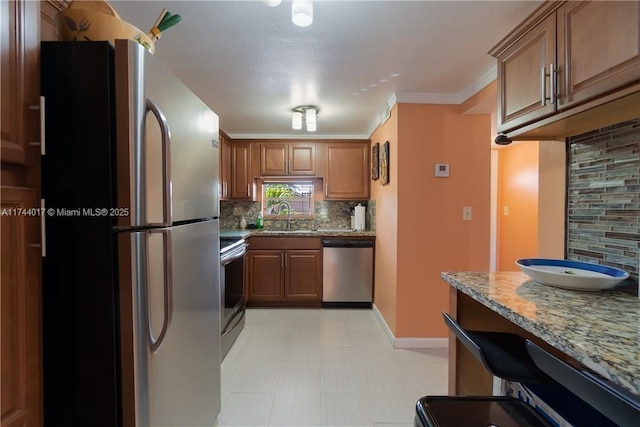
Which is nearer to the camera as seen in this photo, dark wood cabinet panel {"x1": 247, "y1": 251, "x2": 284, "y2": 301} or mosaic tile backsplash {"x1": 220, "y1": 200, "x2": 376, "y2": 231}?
dark wood cabinet panel {"x1": 247, "y1": 251, "x2": 284, "y2": 301}

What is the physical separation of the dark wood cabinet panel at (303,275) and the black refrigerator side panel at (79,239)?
2.69 meters

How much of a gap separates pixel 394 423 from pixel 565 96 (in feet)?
5.98

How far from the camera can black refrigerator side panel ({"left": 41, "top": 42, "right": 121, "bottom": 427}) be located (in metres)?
0.84

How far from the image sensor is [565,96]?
1078mm

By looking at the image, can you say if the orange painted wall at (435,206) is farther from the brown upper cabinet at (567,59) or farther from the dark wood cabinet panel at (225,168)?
the dark wood cabinet panel at (225,168)

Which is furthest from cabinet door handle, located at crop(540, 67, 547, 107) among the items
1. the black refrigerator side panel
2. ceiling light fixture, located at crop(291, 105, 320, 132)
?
ceiling light fixture, located at crop(291, 105, 320, 132)

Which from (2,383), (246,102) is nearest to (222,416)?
(2,383)

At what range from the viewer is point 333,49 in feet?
5.69

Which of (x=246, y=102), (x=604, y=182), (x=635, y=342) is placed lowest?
(x=635, y=342)

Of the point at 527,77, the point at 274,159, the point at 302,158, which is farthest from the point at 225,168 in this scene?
the point at 527,77

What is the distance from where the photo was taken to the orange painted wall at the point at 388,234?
2.57 m

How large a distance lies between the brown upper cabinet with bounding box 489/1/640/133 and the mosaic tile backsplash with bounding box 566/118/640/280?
0.30m

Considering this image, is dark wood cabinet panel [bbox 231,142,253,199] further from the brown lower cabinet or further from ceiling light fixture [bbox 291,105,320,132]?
ceiling light fixture [bbox 291,105,320,132]

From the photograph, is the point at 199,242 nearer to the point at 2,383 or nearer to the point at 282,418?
the point at 2,383
